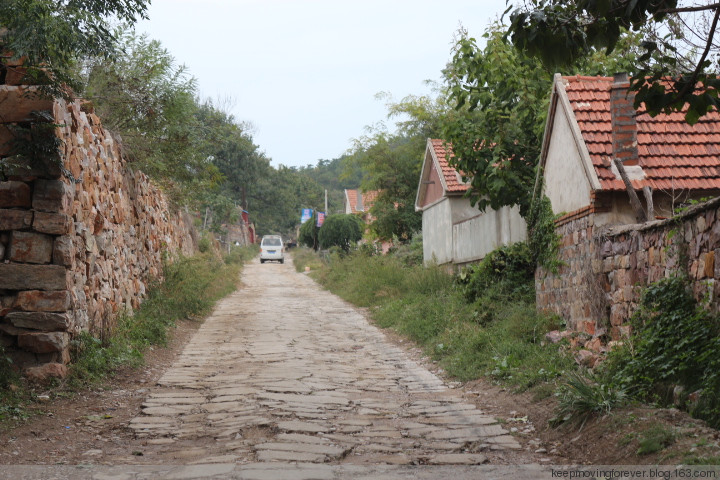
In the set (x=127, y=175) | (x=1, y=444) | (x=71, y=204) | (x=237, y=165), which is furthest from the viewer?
(x=237, y=165)

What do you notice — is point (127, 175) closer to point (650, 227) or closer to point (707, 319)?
point (650, 227)

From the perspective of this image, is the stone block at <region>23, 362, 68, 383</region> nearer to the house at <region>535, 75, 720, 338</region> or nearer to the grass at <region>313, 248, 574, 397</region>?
the grass at <region>313, 248, 574, 397</region>

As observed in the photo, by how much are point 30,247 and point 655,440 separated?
6332 millimetres

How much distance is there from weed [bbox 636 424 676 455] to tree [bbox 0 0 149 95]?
6046 mm

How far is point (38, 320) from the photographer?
751 centimetres

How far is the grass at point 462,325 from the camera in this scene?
855 cm

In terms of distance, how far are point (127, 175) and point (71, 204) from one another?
4.75m

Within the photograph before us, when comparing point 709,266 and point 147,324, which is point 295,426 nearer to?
point 709,266

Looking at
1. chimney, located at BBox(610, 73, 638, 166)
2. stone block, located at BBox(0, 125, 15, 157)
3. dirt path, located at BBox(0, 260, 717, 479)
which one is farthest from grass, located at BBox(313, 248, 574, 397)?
stone block, located at BBox(0, 125, 15, 157)

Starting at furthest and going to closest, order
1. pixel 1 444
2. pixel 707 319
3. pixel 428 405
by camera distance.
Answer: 1. pixel 428 405
2. pixel 707 319
3. pixel 1 444

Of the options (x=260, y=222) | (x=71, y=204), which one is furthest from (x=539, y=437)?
(x=260, y=222)

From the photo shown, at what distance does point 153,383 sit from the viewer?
834 centimetres

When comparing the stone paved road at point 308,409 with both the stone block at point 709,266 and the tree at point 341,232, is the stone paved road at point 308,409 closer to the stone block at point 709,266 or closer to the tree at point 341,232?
the stone block at point 709,266

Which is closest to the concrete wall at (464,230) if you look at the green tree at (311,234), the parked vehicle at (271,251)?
the parked vehicle at (271,251)
